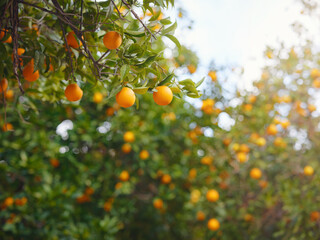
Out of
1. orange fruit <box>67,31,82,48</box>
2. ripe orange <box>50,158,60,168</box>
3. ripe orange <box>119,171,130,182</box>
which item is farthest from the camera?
ripe orange <box>119,171,130,182</box>

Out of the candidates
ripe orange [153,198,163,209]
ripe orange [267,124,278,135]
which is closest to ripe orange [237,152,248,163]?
ripe orange [267,124,278,135]

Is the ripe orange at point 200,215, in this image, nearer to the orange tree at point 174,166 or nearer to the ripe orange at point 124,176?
the orange tree at point 174,166

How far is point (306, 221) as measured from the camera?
8.32ft

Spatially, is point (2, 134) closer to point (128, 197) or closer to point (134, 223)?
point (128, 197)

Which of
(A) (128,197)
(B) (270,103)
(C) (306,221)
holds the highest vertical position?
(B) (270,103)

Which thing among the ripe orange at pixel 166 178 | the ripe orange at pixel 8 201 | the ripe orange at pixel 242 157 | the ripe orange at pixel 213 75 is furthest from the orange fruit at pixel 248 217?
the ripe orange at pixel 8 201

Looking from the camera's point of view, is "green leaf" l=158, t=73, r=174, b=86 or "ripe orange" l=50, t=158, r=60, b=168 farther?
"ripe orange" l=50, t=158, r=60, b=168

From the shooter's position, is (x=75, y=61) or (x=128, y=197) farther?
(x=128, y=197)

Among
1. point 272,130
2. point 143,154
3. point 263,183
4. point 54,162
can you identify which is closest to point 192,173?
point 143,154

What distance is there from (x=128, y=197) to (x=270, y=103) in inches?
74.9

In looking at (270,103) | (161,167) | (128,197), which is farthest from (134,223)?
(270,103)

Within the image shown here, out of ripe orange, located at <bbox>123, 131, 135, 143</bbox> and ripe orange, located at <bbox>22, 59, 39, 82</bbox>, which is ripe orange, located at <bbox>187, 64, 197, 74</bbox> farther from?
ripe orange, located at <bbox>22, 59, 39, 82</bbox>

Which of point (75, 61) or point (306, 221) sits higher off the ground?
point (75, 61)

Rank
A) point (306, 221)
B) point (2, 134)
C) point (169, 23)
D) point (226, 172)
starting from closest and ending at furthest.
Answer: point (169, 23) < point (2, 134) < point (306, 221) < point (226, 172)
